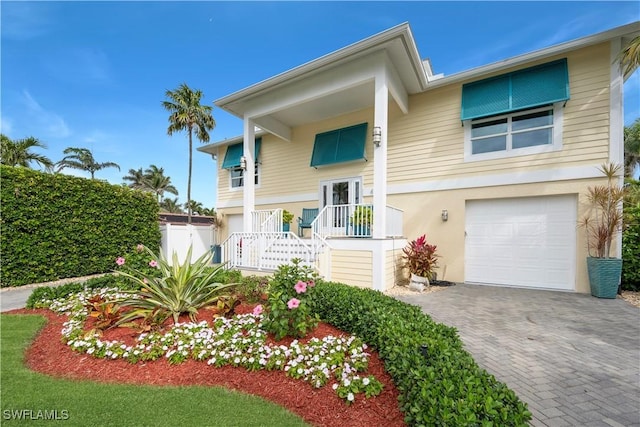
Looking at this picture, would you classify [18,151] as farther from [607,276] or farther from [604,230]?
[607,276]

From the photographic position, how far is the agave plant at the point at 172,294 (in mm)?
3727

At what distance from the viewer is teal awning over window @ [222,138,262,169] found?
38.8ft

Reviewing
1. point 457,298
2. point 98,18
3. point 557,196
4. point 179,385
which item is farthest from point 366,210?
point 98,18

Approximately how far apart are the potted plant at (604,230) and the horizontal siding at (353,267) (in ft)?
15.6

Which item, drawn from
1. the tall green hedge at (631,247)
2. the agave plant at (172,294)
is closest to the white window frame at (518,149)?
the tall green hedge at (631,247)

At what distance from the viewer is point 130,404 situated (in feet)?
7.13

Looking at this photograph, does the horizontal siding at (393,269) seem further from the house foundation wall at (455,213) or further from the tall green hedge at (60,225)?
the tall green hedge at (60,225)

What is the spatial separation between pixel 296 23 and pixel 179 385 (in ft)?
30.0

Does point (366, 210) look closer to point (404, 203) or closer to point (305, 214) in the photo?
point (404, 203)

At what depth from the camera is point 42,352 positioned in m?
3.15

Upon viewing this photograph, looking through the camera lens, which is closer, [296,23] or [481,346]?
[481,346]

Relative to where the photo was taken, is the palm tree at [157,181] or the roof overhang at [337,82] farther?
the palm tree at [157,181]

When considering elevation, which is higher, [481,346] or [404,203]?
[404,203]

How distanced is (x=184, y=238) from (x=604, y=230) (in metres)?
13.4
